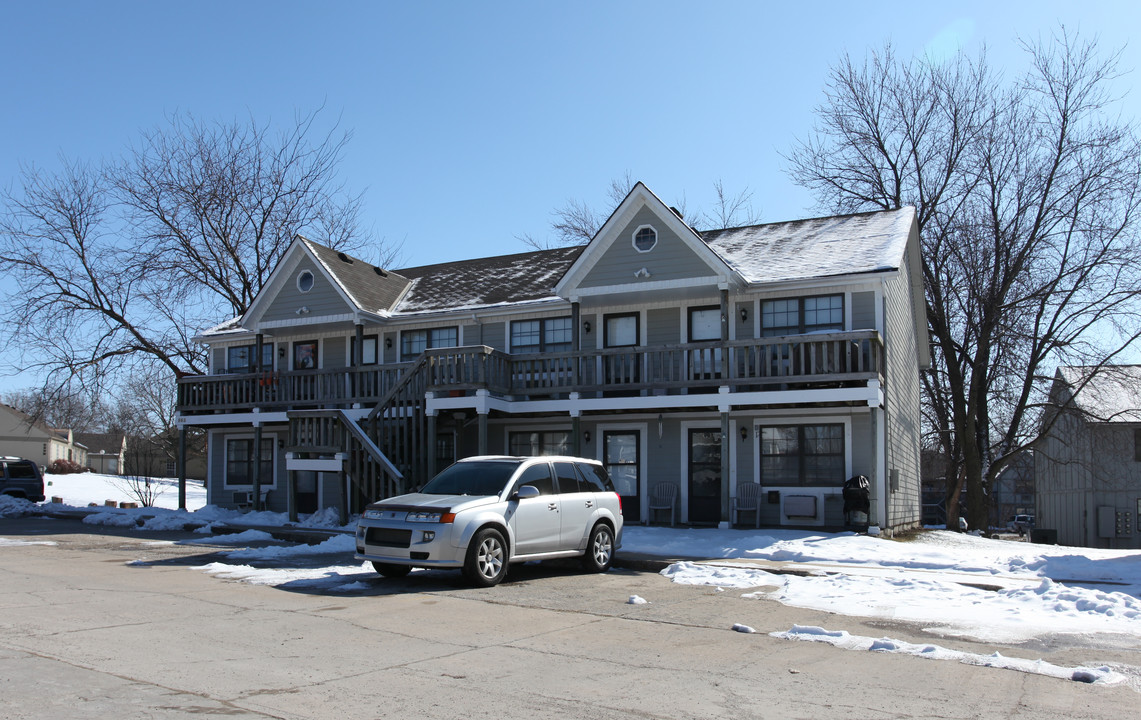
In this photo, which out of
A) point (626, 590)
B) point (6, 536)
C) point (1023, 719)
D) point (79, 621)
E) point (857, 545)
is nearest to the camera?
point (1023, 719)

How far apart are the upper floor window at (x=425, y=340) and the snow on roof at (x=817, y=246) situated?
7242mm

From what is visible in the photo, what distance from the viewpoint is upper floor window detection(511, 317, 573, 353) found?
22609 millimetres

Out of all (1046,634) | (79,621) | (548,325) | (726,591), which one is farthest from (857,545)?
(79,621)

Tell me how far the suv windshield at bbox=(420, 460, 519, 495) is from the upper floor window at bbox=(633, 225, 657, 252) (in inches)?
348

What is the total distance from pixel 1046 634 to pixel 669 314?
43.1 ft

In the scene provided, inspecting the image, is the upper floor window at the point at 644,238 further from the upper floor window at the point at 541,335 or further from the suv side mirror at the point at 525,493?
the suv side mirror at the point at 525,493

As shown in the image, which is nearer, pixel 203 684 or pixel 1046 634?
pixel 203 684

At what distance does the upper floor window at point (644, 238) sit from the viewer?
20328 millimetres

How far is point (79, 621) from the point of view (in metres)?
8.85

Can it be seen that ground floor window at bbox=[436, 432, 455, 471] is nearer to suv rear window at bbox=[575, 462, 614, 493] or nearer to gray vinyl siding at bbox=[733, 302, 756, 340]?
gray vinyl siding at bbox=[733, 302, 756, 340]

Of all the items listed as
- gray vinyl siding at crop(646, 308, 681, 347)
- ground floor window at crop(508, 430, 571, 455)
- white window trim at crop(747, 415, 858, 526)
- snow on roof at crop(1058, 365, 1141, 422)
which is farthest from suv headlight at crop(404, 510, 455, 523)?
snow on roof at crop(1058, 365, 1141, 422)

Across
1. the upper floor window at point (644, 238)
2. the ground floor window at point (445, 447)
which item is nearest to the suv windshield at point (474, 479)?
the upper floor window at point (644, 238)

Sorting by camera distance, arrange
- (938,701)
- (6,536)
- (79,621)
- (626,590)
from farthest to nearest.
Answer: (6,536), (626,590), (79,621), (938,701)

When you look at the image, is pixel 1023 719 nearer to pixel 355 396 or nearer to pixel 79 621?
pixel 79 621
